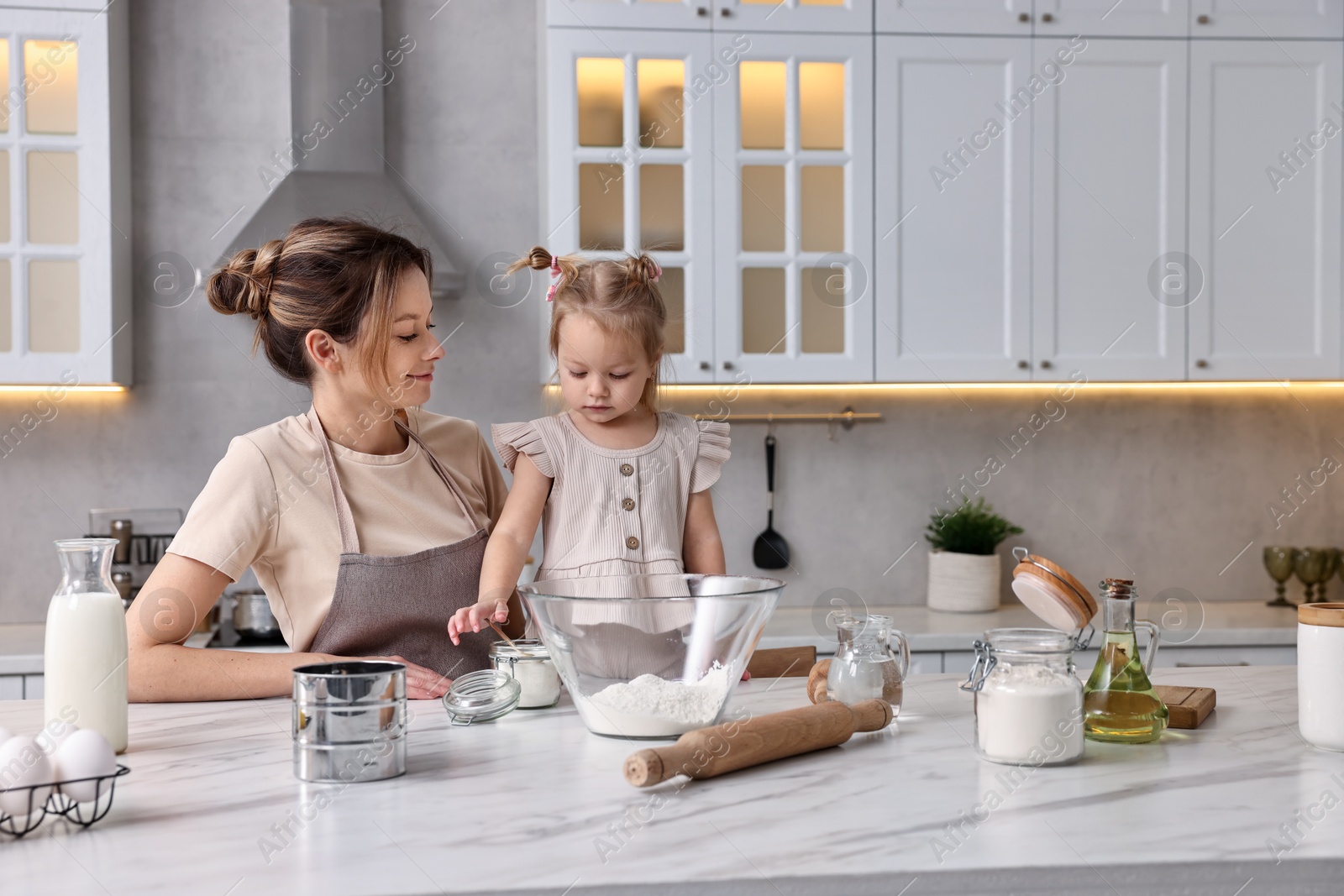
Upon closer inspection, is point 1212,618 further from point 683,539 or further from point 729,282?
point 683,539

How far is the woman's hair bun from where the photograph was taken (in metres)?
1.54

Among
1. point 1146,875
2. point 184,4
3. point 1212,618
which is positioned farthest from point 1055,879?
point 184,4

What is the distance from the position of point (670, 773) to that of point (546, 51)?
2.28m

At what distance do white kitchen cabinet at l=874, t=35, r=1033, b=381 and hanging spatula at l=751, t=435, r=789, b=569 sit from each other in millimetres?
A: 446

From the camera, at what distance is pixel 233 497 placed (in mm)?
1405

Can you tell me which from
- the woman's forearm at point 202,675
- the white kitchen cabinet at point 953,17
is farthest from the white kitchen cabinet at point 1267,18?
the woman's forearm at point 202,675

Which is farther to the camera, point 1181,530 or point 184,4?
point 1181,530

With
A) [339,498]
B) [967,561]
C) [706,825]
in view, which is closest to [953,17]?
[967,561]

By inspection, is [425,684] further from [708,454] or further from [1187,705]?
[1187,705]

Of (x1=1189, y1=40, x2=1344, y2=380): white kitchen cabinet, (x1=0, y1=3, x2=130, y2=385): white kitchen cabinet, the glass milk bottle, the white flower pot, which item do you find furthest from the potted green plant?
the glass milk bottle

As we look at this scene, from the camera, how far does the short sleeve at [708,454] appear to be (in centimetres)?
171

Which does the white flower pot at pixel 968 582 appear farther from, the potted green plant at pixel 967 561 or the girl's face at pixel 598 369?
the girl's face at pixel 598 369

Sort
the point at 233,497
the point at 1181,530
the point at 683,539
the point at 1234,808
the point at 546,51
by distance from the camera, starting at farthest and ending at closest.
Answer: the point at 1181,530, the point at 546,51, the point at 683,539, the point at 233,497, the point at 1234,808

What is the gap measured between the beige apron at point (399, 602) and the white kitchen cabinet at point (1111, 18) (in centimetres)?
215
